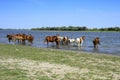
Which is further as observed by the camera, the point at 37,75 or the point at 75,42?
the point at 75,42

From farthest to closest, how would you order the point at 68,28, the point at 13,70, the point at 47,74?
the point at 68,28, the point at 13,70, the point at 47,74

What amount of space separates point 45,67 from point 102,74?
3026mm

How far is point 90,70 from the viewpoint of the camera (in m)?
12.6

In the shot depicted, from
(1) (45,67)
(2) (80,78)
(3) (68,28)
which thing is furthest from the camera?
(3) (68,28)

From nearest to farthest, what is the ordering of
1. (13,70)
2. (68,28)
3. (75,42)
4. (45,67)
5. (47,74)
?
(47,74)
(13,70)
(45,67)
(75,42)
(68,28)

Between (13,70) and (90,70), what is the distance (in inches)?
140

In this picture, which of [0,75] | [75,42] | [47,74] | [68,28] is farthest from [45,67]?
[68,28]

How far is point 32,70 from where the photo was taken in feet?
40.3

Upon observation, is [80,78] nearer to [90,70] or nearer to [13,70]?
[90,70]

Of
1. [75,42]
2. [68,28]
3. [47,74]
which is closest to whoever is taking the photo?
[47,74]

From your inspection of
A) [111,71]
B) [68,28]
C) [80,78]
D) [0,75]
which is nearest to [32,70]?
[0,75]

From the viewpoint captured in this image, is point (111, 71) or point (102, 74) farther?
point (111, 71)

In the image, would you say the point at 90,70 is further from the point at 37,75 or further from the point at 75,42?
the point at 75,42

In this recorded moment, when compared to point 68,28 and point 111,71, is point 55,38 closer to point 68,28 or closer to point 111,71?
point 111,71
